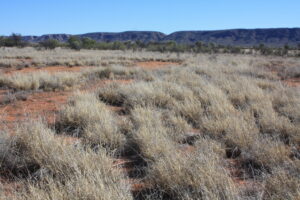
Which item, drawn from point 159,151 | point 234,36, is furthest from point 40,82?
point 234,36

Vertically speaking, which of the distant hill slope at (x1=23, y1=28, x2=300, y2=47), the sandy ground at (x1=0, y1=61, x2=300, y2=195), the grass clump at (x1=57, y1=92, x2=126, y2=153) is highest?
the distant hill slope at (x1=23, y1=28, x2=300, y2=47)

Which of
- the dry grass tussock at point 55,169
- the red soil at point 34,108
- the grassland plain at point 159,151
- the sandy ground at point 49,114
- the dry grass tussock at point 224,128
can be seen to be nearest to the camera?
the dry grass tussock at point 55,169

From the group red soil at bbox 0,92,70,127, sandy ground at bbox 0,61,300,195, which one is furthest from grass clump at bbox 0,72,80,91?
red soil at bbox 0,92,70,127

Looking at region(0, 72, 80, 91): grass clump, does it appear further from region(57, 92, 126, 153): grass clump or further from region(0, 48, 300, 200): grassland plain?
region(57, 92, 126, 153): grass clump

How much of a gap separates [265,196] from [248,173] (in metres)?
0.87

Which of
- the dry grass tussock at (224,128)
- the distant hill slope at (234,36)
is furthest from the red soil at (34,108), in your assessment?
the distant hill slope at (234,36)

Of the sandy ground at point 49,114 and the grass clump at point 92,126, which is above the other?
the grass clump at point 92,126

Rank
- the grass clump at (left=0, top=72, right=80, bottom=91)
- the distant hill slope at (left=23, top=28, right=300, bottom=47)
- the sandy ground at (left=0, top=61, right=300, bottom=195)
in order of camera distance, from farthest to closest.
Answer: the distant hill slope at (left=23, top=28, right=300, bottom=47), the grass clump at (left=0, top=72, right=80, bottom=91), the sandy ground at (left=0, top=61, right=300, bottom=195)

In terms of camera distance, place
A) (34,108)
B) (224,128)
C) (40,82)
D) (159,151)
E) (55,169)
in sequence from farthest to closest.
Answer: (40,82) < (34,108) < (224,128) < (159,151) < (55,169)

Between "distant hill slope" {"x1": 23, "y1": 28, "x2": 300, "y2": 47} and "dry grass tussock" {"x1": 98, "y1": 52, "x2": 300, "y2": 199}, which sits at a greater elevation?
"distant hill slope" {"x1": 23, "y1": 28, "x2": 300, "y2": 47}

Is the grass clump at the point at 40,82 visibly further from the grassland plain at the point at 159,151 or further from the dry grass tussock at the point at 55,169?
the dry grass tussock at the point at 55,169

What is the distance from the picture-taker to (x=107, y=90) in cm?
909

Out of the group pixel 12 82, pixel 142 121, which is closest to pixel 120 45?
pixel 12 82

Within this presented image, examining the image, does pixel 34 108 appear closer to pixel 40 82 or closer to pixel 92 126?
pixel 92 126
